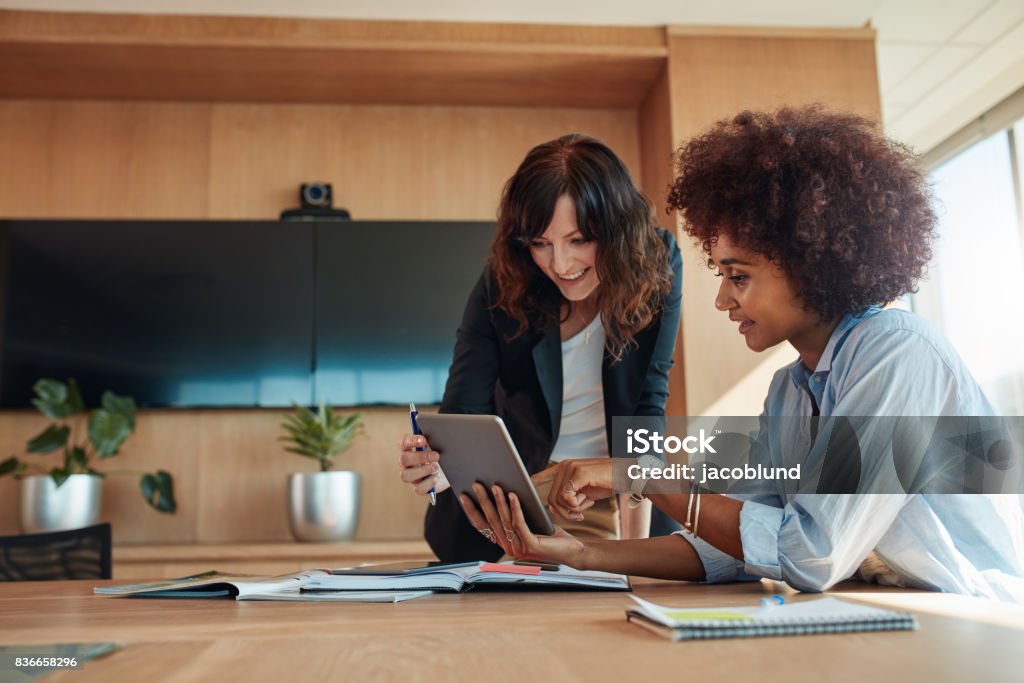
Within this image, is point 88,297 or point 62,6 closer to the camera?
point 62,6

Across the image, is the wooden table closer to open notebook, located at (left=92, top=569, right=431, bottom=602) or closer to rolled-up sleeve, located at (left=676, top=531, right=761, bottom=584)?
open notebook, located at (left=92, top=569, right=431, bottom=602)

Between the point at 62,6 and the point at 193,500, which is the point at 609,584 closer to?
the point at 193,500

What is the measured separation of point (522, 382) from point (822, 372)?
702 millimetres

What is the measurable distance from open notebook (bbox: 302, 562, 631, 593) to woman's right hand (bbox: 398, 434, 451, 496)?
0.92ft

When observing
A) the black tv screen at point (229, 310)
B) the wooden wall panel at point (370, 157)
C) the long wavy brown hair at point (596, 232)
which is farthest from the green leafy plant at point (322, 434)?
the long wavy brown hair at point (596, 232)

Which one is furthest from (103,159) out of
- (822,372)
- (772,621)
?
(772,621)

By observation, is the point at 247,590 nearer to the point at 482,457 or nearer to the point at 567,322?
the point at 482,457

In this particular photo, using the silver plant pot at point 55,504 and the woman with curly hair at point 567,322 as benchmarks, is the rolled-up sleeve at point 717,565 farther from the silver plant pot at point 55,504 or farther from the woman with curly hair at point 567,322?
the silver plant pot at point 55,504

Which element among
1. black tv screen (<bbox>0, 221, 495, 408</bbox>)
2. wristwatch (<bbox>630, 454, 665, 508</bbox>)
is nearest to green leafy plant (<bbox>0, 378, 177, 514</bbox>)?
black tv screen (<bbox>0, 221, 495, 408</bbox>)

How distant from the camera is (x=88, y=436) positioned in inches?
134

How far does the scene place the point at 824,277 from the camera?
129 cm

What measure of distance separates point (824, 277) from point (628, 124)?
290 cm

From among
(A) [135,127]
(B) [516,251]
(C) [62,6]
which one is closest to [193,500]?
(A) [135,127]

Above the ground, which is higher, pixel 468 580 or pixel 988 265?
pixel 988 265
